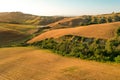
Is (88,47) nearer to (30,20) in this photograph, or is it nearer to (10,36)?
(10,36)

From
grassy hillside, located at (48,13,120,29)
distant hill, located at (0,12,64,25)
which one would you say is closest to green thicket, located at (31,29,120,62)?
grassy hillside, located at (48,13,120,29)

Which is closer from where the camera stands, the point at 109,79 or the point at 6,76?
the point at 109,79

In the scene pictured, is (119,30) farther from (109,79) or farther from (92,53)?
(109,79)

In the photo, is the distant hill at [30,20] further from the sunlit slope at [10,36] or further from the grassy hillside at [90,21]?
the sunlit slope at [10,36]

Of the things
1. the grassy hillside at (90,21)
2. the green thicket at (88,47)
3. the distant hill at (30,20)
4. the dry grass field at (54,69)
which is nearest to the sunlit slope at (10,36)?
the green thicket at (88,47)

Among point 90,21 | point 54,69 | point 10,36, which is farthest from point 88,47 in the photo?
point 90,21

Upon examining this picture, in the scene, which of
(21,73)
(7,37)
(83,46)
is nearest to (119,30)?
(83,46)

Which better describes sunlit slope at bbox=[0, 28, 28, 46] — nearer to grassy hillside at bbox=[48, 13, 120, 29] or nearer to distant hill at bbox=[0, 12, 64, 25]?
grassy hillside at bbox=[48, 13, 120, 29]
